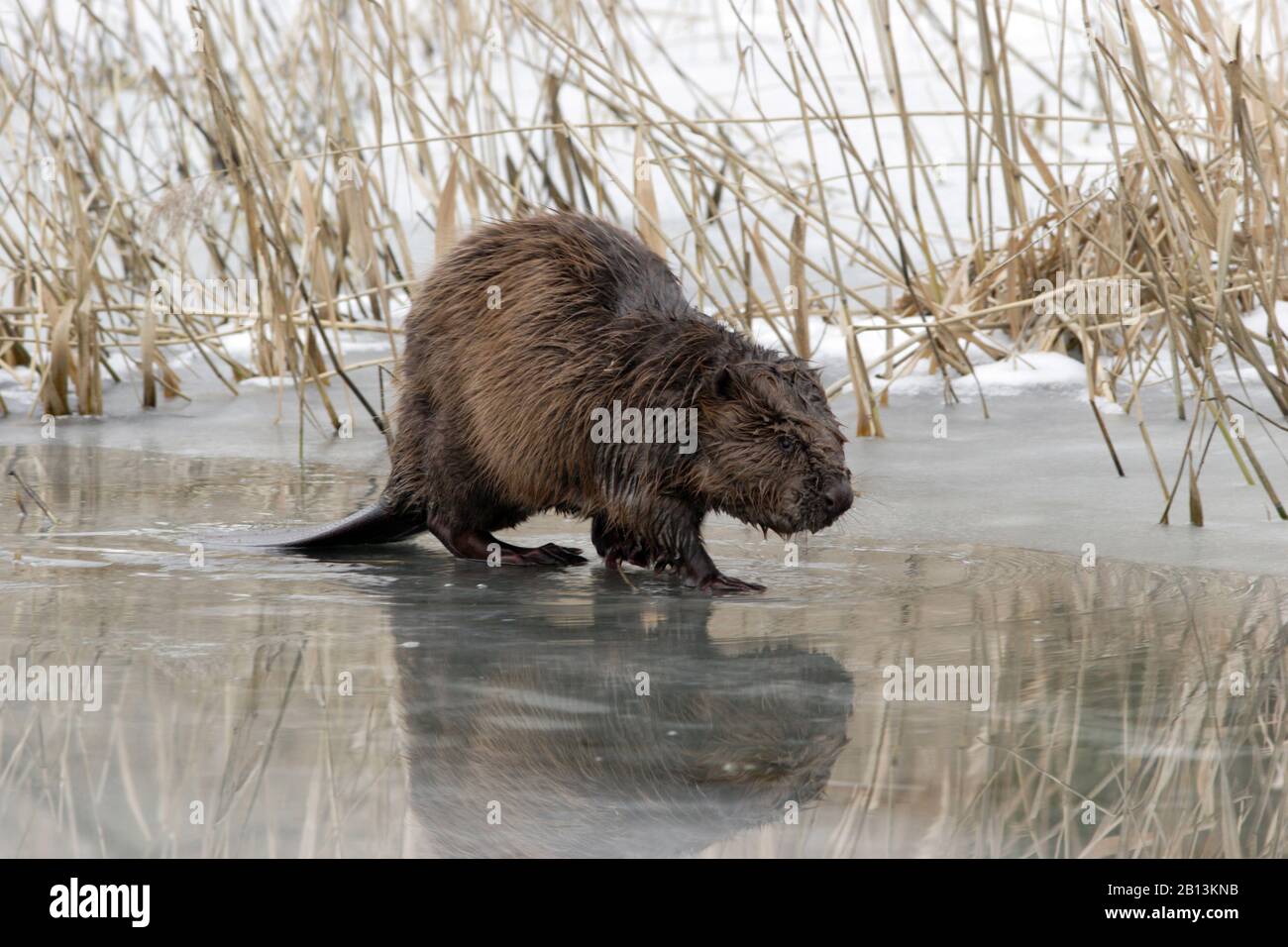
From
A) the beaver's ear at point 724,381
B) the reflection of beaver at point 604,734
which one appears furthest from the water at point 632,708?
the beaver's ear at point 724,381

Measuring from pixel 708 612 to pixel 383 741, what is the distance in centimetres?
90

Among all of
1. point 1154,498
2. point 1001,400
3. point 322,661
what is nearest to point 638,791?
point 322,661

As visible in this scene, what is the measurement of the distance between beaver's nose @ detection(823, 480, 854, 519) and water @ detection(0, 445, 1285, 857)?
12 centimetres

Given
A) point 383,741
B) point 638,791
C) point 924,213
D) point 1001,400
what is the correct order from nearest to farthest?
point 638,791 → point 383,741 → point 1001,400 → point 924,213

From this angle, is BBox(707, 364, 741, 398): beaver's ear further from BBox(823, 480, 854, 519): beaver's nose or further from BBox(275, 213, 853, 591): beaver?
BBox(823, 480, 854, 519): beaver's nose

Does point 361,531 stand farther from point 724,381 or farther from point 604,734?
point 604,734

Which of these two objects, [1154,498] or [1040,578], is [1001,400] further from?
[1040,578]

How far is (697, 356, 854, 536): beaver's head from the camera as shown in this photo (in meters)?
2.88

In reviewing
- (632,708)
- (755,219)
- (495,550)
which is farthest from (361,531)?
(755,219)

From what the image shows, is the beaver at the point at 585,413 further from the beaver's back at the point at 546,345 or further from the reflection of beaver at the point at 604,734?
the reflection of beaver at the point at 604,734

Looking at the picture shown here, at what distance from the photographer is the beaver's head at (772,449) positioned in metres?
2.88

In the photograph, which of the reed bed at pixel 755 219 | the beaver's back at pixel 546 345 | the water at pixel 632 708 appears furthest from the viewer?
the reed bed at pixel 755 219

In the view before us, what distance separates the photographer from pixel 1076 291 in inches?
155

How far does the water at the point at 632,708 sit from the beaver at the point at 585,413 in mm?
125
